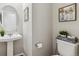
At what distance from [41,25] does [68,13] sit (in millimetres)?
377

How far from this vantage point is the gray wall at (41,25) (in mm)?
1369

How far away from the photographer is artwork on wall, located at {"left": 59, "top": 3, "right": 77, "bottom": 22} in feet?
4.25

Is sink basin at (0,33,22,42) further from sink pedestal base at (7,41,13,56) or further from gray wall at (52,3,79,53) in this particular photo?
gray wall at (52,3,79,53)

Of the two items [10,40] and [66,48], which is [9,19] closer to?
[10,40]

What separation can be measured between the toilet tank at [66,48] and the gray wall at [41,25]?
0.44 ft

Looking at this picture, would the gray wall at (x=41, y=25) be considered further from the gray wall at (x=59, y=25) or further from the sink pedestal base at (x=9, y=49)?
the sink pedestal base at (x=9, y=49)

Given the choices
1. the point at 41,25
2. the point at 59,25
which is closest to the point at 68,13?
the point at 59,25

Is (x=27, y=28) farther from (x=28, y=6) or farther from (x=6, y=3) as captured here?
(x=6, y=3)

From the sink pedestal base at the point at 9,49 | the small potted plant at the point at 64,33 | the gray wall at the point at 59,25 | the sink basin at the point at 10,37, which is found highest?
the gray wall at the point at 59,25

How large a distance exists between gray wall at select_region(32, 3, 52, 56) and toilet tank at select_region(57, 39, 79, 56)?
0.13 meters

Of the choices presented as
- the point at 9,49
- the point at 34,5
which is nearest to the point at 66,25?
the point at 34,5

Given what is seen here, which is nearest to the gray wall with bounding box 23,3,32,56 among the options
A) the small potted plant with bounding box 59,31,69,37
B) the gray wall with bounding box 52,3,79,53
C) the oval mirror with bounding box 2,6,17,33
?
the oval mirror with bounding box 2,6,17,33

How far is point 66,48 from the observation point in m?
1.35

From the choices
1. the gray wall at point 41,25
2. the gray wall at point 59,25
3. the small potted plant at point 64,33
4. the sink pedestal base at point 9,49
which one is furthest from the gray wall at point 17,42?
the small potted plant at point 64,33
